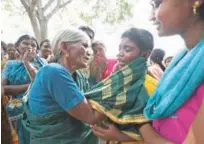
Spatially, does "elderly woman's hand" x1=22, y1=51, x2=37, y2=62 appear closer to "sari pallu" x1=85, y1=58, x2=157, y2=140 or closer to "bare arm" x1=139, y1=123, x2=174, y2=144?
"sari pallu" x1=85, y1=58, x2=157, y2=140

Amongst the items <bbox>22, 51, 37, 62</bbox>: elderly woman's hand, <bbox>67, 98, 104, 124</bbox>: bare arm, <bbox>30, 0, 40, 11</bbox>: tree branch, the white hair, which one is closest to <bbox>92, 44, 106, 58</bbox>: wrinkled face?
<bbox>22, 51, 37, 62</bbox>: elderly woman's hand

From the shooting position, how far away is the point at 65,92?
72.6 inches

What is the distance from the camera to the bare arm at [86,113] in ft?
Result: 5.98

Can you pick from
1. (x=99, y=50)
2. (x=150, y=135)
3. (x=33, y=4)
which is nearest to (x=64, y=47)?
(x=150, y=135)

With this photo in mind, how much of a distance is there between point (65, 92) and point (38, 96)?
0.22 m

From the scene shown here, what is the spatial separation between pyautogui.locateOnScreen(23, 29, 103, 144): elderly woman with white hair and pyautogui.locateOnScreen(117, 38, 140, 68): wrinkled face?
0.21m

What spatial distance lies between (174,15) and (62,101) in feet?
2.68

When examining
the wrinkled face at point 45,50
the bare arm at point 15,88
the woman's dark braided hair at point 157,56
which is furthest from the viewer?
the wrinkled face at point 45,50

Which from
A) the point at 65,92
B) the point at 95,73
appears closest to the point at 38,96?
the point at 65,92

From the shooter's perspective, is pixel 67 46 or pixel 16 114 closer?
pixel 67 46

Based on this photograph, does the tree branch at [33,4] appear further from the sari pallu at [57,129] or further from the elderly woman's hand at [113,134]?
the elderly woman's hand at [113,134]

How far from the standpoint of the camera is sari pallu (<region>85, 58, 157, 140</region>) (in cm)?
169

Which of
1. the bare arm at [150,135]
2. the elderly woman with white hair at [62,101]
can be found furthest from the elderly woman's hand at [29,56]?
the bare arm at [150,135]

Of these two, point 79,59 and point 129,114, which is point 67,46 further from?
point 129,114
